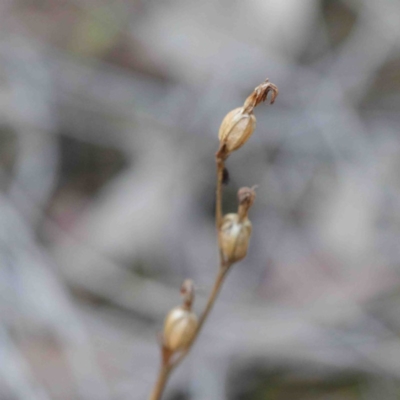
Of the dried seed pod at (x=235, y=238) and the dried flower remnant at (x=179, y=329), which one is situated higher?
the dried seed pod at (x=235, y=238)

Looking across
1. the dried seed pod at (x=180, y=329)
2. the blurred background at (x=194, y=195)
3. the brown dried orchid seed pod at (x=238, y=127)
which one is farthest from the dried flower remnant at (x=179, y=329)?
the blurred background at (x=194, y=195)

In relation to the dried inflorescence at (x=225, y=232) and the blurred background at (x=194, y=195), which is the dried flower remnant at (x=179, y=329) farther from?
the blurred background at (x=194, y=195)

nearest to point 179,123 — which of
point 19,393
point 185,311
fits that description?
point 19,393

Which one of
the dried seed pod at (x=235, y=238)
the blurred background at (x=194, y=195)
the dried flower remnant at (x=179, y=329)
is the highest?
the blurred background at (x=194, y=195)

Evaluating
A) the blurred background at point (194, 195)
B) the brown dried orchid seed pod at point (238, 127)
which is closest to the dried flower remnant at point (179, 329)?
the brown dried orchid seed pod at point (238, 127)

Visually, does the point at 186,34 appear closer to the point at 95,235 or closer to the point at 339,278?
the point at 95,235

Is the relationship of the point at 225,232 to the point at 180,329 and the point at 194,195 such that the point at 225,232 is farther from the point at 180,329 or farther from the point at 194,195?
the point at 194,195

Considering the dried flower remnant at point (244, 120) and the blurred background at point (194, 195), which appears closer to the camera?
the dried flower remnant at point (244, 120)
